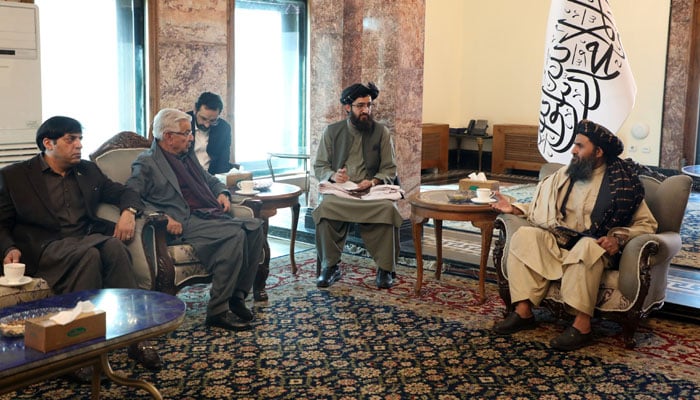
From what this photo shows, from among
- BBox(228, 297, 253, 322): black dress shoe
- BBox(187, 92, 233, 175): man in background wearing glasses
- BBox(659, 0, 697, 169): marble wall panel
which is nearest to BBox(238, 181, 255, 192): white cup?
BBox(187, 92, 233, 175): man in background wearing glasses

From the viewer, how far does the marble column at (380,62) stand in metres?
6.78

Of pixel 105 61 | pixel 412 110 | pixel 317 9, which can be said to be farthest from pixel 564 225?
pixel 105 61

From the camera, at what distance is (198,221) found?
16.0ft

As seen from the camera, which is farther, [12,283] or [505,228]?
[505,228]

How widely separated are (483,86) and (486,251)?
835 centimetres

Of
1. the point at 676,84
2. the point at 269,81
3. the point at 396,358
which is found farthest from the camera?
the point at 676,84

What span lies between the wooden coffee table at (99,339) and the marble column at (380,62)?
12.2 ft

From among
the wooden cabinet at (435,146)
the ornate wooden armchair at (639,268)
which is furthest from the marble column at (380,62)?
the wooden cabinet at (435,146)

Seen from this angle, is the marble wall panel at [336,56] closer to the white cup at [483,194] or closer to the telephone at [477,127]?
the white cup at [483,194]

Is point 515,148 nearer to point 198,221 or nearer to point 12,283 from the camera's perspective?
point 198,221

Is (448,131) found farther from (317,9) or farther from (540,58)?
(317,9)

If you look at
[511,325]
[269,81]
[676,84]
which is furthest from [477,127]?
[511,325]

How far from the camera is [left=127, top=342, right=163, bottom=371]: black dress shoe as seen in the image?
13.1 ft

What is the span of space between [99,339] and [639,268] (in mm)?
2841
